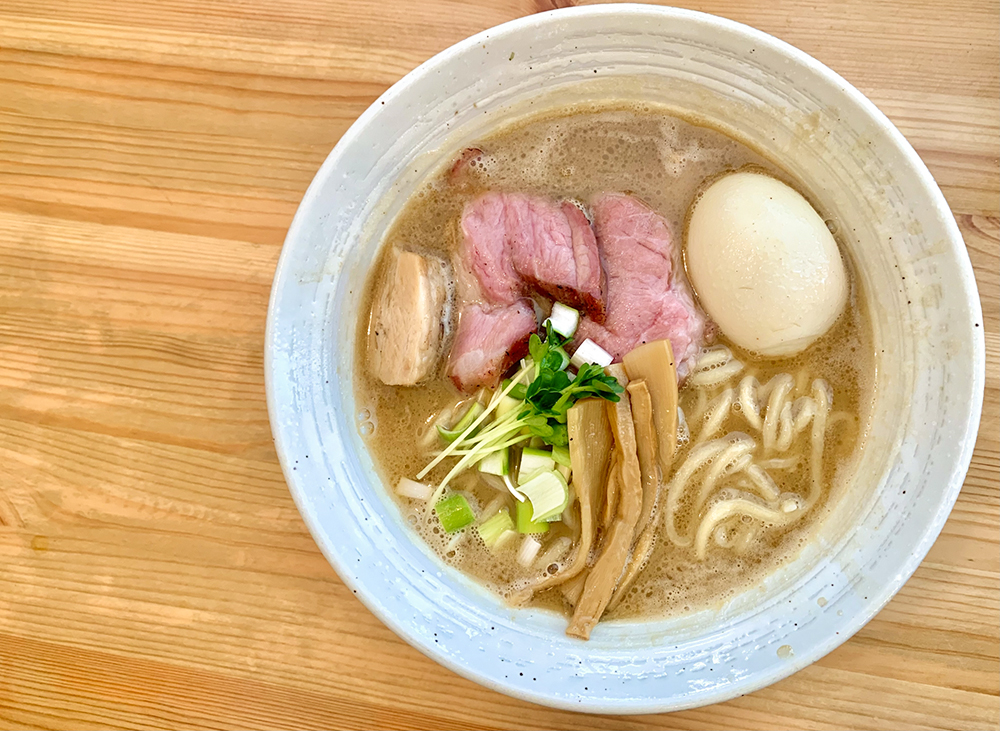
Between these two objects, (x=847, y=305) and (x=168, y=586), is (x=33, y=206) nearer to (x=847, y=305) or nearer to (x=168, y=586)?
(x=168, y=586)

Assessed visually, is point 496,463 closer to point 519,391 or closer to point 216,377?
point 519,391

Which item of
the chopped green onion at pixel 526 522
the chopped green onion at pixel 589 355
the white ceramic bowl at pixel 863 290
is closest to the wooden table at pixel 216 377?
the white ceramic bowl at pixel 863 290

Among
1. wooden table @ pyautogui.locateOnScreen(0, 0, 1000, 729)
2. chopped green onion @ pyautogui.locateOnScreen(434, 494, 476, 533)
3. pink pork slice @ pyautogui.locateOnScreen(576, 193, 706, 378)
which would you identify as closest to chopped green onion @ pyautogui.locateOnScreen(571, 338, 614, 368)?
pink pork slice @ pyautogui.locateOnScreen(576, 193, 706, 378)

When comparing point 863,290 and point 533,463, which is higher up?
point 863,290

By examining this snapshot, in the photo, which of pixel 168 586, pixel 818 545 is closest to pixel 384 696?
pixel 168 586

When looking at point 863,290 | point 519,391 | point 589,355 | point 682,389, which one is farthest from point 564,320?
point 863,290

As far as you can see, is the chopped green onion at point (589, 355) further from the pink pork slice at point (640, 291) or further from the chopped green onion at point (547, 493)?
the chopped green onion at point (547, 493)

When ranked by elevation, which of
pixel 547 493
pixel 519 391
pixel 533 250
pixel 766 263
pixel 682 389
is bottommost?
pixel 547 493
